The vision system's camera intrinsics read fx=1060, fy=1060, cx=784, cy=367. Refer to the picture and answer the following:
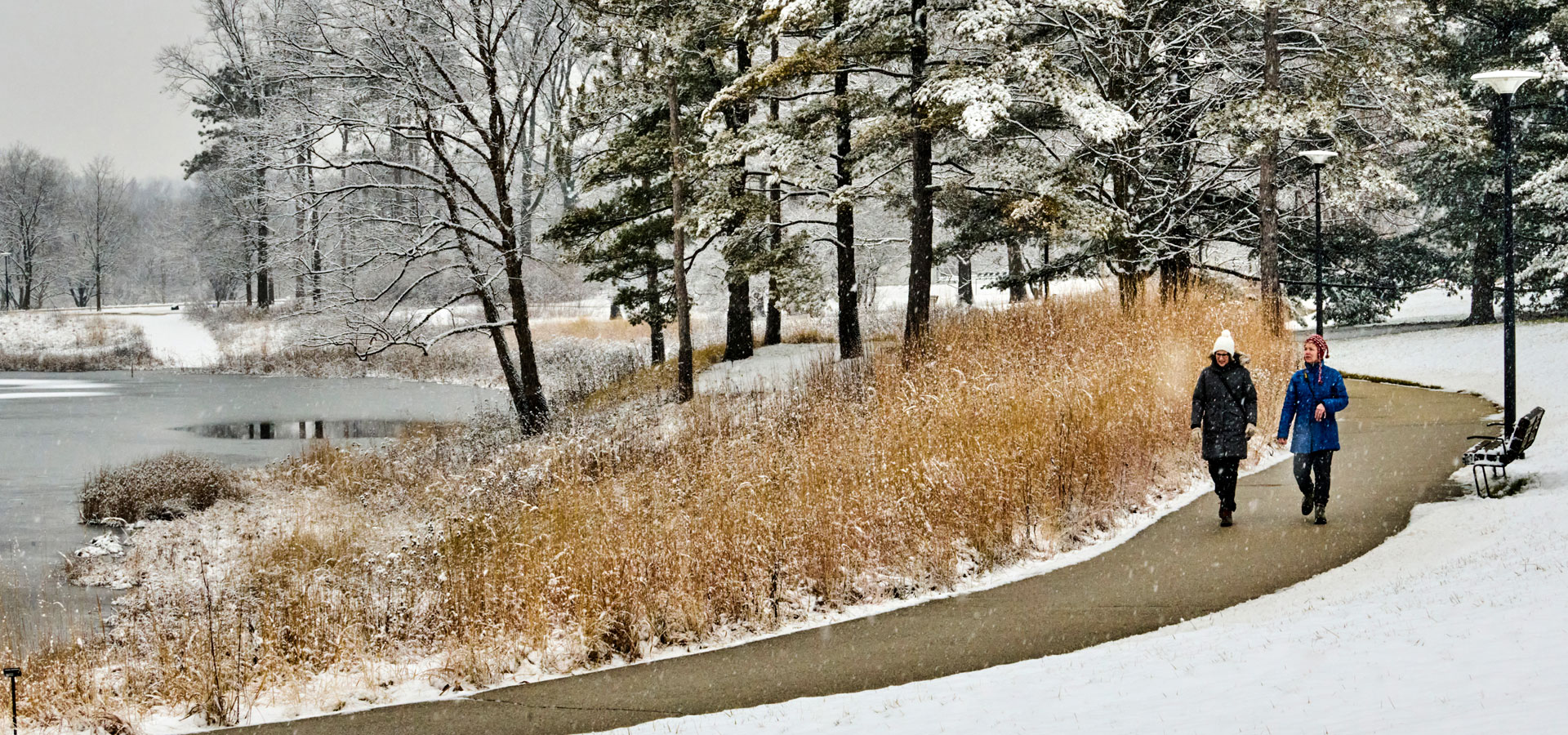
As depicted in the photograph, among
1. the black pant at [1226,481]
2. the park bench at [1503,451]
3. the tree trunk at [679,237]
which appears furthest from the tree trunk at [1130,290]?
the tree trunk at [679,237]

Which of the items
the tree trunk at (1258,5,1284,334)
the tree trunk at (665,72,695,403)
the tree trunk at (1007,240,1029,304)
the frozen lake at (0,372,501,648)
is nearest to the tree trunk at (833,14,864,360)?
the tree trunk at (665,72,695,403)

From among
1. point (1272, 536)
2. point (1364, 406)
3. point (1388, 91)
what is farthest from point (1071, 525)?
point (1388, 91)

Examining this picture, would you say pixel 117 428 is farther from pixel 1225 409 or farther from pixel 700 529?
pixel 1225 409

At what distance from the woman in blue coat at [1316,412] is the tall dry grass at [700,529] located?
1.73 m

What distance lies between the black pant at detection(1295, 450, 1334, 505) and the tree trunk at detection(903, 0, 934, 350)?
866cm

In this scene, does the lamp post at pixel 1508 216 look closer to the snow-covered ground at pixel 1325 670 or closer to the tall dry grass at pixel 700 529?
the tall dry grass at pixel 700 529

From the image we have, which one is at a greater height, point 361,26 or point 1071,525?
point 361,26

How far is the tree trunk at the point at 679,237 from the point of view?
71.5ft

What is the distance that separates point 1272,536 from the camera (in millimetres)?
9367

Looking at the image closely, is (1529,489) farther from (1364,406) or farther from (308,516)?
(308,516)

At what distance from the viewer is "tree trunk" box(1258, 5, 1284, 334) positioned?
19.4m

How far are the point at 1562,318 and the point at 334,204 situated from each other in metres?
29.6

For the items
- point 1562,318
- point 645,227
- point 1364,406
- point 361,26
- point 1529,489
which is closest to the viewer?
point 1529,489

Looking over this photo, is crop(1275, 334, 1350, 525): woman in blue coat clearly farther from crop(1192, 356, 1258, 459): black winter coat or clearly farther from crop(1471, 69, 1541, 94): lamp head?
crop(1471, 69, 1541, 94): lamp head
